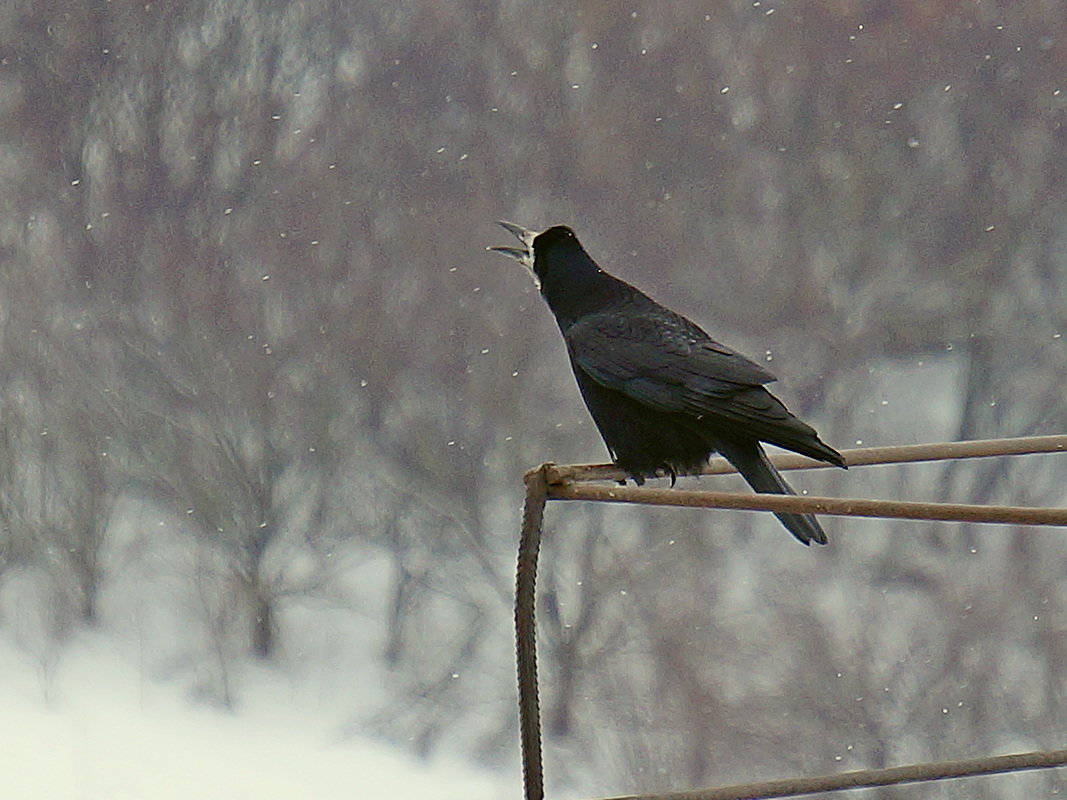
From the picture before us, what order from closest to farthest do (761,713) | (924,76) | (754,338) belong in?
(761,713), (754,338), (924,76)

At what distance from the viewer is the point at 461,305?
4.29 m

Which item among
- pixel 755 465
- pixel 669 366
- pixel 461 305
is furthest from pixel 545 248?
pixel 461 305

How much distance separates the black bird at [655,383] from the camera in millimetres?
997

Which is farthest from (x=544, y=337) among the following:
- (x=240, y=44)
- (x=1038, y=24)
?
(x=1038, y=24)

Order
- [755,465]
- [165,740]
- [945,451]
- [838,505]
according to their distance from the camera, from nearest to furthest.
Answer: [838,505]
[945,451]
[755,465]
[165,740]

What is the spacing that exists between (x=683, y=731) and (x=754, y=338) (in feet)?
3.61

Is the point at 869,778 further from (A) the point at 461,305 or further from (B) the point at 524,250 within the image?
(A) the point at 461,305

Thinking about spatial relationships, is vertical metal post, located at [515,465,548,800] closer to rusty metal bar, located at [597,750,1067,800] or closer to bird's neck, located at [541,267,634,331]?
rusty metal bar, located at [597,750,1067,800]

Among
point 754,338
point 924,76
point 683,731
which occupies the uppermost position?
point 924,76

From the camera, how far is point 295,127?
4.45 m

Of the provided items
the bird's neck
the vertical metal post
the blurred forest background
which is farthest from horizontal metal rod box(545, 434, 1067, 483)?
the blurred forest background

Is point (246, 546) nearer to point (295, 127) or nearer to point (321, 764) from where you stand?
point (321, 764)

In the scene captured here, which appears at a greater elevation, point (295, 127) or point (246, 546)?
point (295, 127)

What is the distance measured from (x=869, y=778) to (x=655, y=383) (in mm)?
494
